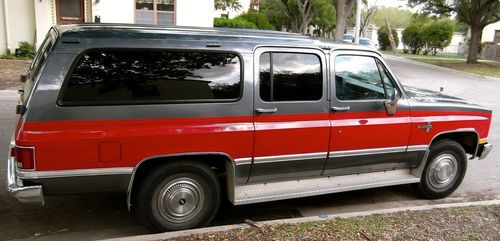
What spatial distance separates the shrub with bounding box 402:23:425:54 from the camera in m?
42.9

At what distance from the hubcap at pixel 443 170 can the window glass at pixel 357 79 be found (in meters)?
1.16

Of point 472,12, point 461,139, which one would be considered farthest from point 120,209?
point 472,12

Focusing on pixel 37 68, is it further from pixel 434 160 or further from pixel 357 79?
pixel 434 160

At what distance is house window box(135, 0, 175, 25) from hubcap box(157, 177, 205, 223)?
50.7 feet

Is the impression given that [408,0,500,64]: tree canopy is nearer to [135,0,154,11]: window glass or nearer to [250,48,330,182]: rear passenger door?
[135,0,154,11]: window glass

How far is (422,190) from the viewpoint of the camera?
554cm

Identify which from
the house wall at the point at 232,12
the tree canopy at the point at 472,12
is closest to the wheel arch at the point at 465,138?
the tree canopy at the point at 472,12

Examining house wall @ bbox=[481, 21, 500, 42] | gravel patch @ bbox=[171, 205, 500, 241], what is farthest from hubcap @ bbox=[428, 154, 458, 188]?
house wall @ bbox=[481, 21, 500, 42]

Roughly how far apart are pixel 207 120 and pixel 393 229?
1963 millimetres

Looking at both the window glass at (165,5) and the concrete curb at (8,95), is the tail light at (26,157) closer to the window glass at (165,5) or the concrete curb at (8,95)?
the concrete curb at (8,95)

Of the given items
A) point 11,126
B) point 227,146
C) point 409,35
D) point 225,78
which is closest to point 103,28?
point 225,78

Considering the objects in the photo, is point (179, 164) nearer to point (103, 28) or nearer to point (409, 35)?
point (103, 28)

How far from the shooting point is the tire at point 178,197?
407 centimetres

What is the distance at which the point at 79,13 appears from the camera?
17.5 meters
